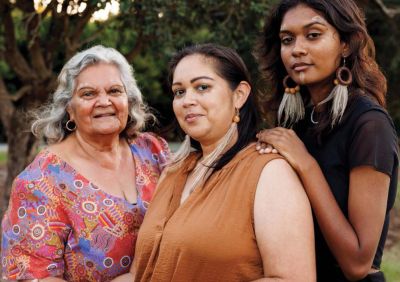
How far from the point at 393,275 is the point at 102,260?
14.0ft

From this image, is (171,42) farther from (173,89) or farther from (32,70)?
(173,89)

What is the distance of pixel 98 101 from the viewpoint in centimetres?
350

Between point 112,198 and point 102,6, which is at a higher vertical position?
point 102,6

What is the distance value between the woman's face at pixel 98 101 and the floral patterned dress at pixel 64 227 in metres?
0.27

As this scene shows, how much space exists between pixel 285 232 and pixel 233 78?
78 centimetres

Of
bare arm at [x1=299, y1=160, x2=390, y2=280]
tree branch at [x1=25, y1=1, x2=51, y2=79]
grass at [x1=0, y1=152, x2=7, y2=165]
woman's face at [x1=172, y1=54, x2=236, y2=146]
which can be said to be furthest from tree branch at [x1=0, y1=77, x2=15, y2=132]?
grass at [x1=0, y1=152, x2=7, y2=165]

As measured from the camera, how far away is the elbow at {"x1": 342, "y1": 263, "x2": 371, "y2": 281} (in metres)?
2.55

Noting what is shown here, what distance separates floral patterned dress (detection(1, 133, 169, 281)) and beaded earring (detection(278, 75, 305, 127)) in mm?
1067

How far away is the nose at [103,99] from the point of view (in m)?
3.50

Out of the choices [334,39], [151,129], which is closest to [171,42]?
[151,129]

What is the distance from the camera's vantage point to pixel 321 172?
2.60 m

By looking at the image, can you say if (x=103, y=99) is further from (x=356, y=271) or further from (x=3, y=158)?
(x=3, y=158)

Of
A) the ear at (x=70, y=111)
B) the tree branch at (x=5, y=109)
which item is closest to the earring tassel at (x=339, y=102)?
the ear at (x=70, y=111)

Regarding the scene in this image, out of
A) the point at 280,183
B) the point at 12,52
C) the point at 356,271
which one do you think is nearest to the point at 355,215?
the point at 356,271
